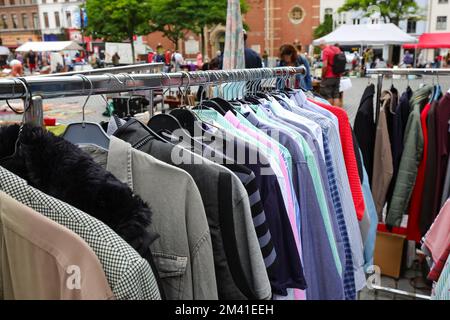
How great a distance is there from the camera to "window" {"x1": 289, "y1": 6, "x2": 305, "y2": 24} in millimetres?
41812

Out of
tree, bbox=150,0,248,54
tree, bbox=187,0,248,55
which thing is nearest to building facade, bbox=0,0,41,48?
tree, bbox=150,0,248,54

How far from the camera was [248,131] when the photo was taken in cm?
158

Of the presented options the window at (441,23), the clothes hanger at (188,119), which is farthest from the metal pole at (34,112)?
the window at (441,23)

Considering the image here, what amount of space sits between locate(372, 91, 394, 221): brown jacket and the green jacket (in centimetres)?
7

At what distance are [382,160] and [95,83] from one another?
223cm

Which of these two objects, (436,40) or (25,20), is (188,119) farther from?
(25,20)

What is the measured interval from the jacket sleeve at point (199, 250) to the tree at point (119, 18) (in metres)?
23.7

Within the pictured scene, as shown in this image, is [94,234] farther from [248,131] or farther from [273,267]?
[248,131]

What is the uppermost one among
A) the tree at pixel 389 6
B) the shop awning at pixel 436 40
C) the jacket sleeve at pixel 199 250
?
the tree at pixel 389 6

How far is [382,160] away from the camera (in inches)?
112

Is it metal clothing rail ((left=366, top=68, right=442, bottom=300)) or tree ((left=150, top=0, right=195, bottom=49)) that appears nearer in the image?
metal clothing rail ((left=366, top=68, right=442, bottom=300))

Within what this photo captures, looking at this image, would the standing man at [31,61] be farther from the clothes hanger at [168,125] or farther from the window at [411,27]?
the window at [411,27]

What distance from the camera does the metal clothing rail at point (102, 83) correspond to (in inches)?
39.9

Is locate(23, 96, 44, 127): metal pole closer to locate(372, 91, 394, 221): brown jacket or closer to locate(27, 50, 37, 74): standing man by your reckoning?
locate(372, 91, 394, 221): brown jacket
